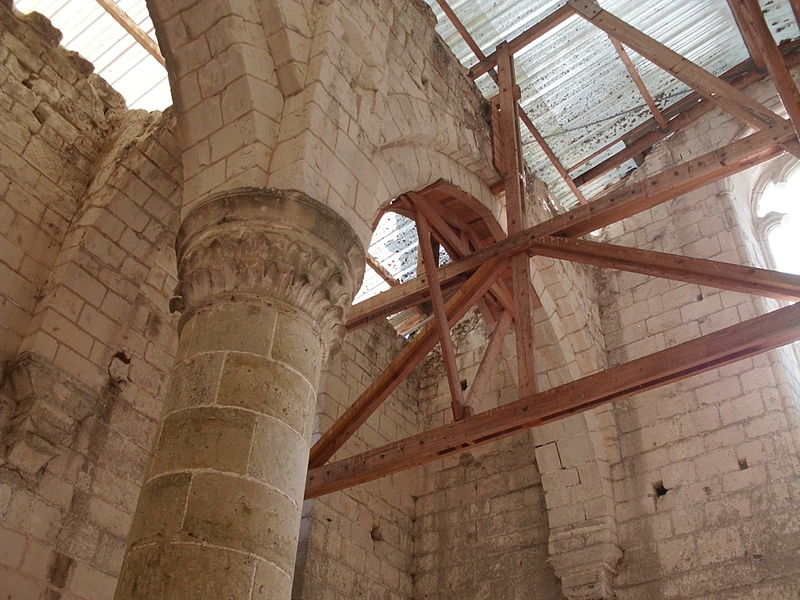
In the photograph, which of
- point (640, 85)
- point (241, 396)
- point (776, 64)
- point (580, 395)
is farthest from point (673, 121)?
point (241, 396)

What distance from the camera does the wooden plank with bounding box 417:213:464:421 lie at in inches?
222

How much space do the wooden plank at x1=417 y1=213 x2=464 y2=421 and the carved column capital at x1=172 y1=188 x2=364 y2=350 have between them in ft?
6.22

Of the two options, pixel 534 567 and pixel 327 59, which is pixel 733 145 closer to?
pixel 327 59

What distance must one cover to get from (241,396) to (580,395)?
2607 mm

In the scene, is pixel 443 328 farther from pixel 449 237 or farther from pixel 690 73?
pixel 690 73

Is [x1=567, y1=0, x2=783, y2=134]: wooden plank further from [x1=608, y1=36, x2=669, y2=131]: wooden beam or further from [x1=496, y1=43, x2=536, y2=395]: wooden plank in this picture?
[x1=608, y1=36, x2=669, y2=131]: wooden beam

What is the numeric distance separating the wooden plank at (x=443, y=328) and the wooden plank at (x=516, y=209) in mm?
451

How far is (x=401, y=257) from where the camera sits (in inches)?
405

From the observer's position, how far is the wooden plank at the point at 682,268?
517cm

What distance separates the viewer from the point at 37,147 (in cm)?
627

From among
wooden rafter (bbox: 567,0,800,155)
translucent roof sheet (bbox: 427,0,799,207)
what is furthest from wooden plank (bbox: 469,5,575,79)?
wooden rafter (bbox: 567,0,800,155)

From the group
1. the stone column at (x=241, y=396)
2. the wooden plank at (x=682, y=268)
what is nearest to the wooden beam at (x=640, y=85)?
the wooden plank at (x=682, y=268)

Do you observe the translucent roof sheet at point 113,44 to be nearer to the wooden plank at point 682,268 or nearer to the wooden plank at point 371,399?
the wooden plank at point 371,399

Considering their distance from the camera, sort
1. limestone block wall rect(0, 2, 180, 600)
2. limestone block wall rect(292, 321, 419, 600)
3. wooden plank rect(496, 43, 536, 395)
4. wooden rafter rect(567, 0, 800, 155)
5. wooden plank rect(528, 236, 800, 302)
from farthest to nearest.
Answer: limestone block wall rect(292, 321, 419, 600) < wooden rafter rect(567, 0, 800, 155) < wooden plank rect(496, 43, 536, 395) < limestone block wall rect(0, 2, 180, 600) < wooden plank rect(528, 236, 800, 302)
